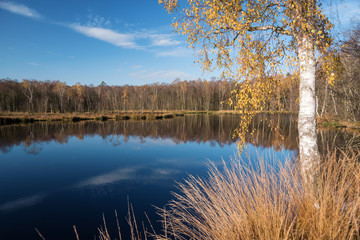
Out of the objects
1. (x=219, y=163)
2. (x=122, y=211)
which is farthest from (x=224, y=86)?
(x=122, y=211)

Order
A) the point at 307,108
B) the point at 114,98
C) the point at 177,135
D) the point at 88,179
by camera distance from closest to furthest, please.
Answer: the point at 307,108 → the point at 88,179 → the point at 177,135 → the point at 114,98

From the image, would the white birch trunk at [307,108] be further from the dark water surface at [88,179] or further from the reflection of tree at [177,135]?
the reflection of tree at [177,135]

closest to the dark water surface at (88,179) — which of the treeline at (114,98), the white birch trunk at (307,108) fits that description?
the white birch trunk at (307,108)

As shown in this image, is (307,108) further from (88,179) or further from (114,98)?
(114,98)

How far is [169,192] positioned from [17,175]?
831cm

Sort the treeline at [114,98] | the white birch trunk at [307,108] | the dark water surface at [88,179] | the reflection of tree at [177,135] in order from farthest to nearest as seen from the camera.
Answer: the treeline at [114,98], the reflection of tree at [177,135], the dark water surface at [88,179], the white birch trunk at [307,108]

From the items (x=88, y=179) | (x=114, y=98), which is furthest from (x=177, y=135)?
(x=114, y=98)

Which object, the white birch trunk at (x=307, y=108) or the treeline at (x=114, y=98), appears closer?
the white birch trunk at (x=307, y=108)

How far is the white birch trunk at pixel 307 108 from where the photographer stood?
330cm

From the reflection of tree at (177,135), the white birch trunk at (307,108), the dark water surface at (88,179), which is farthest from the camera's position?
the reflection of tree at (177,135)

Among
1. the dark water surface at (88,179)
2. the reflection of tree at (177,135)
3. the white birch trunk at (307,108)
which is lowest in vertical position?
the dark water surface at (88,179)

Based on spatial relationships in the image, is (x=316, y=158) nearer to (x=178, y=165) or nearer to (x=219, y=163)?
(x=219, y=163)

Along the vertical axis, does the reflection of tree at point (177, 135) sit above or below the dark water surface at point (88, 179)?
above

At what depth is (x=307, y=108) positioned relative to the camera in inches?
134
